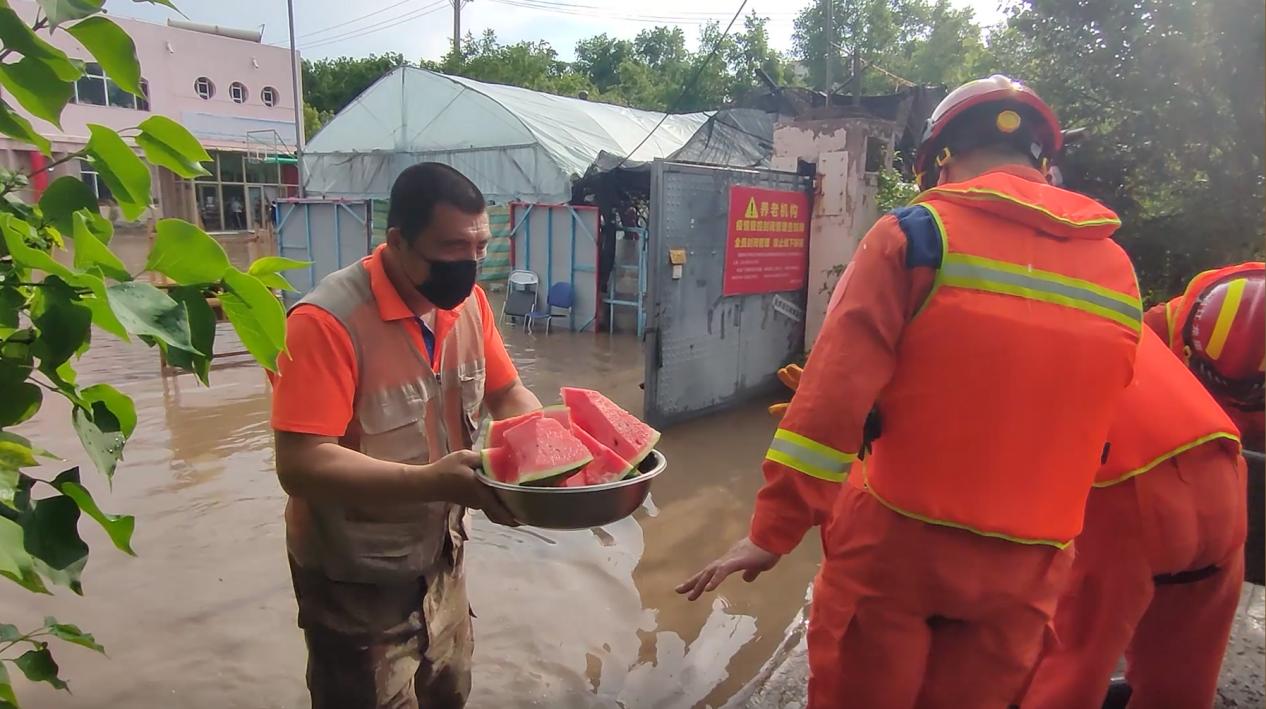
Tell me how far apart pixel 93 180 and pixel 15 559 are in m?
0.55

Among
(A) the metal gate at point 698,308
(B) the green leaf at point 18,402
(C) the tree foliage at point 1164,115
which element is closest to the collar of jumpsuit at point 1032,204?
(B) the green leaf at point 18,402

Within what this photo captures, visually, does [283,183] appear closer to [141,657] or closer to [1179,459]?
[141,657]

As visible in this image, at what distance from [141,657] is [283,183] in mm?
30097

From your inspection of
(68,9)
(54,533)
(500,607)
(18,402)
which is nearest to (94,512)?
(54,533)

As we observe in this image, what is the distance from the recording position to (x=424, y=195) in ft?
6.96

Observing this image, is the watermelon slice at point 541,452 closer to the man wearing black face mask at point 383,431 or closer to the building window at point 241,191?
the man wearing black face mask at point 383,431

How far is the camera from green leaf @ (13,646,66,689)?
3.96 feet

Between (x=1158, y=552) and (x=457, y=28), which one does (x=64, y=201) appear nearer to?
(x=1158, y=552)

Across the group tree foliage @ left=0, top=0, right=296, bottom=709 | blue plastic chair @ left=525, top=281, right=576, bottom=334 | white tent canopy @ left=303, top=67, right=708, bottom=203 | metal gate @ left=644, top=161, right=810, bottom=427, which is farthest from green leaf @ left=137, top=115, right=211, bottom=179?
white tent canopy @ left=303, top=67, right=708, bottom=203

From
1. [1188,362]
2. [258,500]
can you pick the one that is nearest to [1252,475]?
[1188,362]

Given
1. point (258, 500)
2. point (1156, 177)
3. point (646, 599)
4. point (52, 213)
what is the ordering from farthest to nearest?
1. point (1156, 177)
2. point (258, 500)
3. point (646, 599)
4. point (52, 213)

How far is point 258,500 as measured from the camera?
5645mm

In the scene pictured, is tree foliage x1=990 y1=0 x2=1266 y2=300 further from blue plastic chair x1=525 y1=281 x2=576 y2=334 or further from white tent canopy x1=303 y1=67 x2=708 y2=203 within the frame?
white tent canopy x1=303 y1=67 x2=708 y2=203

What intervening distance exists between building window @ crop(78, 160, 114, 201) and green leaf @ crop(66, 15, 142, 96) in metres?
0.12
